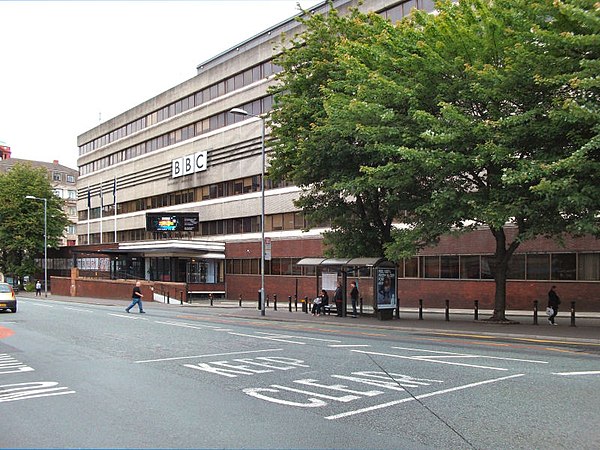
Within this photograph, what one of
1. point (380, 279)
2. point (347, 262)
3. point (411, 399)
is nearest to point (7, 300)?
point (347, 262)

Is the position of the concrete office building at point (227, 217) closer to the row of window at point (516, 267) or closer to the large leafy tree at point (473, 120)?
the row of window at point (516, 267)

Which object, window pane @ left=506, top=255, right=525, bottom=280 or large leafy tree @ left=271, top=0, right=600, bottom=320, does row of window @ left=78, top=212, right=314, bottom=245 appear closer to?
window pane @ left=506, top=255, right=525, bottom=280

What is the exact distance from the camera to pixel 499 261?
2328 cm

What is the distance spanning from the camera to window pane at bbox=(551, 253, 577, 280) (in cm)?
2905

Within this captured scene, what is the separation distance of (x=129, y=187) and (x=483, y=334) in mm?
56915

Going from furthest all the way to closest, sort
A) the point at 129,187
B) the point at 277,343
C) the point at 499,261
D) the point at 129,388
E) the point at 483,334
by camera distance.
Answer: the point at 129,187 < the point at 499,261 < the point at 483,334 < the point at 277,343 < the point at 129,388

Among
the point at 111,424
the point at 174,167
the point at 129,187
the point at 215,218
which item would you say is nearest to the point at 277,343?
the point at 111,424

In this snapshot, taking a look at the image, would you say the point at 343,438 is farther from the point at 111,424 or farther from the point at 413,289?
the point at 413,289

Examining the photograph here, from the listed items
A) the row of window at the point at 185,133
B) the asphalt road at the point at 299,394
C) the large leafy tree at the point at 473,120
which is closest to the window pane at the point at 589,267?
the large leafy tree at the point at 473,120

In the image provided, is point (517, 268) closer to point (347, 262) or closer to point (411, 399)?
point (347, 262)

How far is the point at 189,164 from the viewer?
58.4 metres

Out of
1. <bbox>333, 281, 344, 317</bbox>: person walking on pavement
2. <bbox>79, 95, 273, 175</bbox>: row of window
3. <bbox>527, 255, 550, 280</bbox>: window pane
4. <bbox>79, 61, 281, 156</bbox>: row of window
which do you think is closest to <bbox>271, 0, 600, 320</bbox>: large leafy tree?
<bbox>333, 281, 344, 317</bbox>: person walking on pavement

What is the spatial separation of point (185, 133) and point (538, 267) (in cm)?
3965

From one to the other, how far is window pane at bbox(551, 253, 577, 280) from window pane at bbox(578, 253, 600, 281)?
0.32 meters
